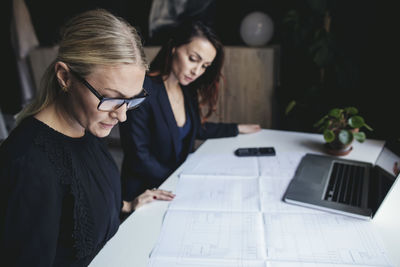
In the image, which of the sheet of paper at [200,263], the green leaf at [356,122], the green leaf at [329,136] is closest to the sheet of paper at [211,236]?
the sheet of paper at [200,263]

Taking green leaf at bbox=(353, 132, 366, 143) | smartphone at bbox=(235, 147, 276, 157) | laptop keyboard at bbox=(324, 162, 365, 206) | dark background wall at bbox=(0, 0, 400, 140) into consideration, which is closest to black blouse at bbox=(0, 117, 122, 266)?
smartphone at bbox=(235, 147, 276, 157)

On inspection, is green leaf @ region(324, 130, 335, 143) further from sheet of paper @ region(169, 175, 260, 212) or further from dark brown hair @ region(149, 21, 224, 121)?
dark brown hair @ region(149, 21, 224, 121)

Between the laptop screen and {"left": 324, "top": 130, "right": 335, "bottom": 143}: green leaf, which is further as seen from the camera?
{"left": 324, "top": 130, "right": 335, "bottom": 143}: green leaf

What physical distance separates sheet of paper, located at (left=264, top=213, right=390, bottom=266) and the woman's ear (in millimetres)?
738

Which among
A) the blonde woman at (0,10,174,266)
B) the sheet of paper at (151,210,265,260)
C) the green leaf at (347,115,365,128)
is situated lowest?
the sheet of paper at (151,210,265,260)

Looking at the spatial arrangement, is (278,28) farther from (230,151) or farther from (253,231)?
(253,231)

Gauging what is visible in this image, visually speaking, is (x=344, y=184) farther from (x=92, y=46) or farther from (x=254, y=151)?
(x=92, y=46)

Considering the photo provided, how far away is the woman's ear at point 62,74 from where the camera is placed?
83 cm

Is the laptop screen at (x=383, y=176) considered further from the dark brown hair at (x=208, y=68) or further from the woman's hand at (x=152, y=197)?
the dark brown hair at (x=208, y=68)

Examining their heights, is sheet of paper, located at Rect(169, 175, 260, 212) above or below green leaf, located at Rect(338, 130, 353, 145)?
below

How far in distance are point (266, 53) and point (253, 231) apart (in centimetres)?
187

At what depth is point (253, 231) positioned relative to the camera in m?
0.95

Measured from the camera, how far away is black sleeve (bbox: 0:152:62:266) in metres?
0.72

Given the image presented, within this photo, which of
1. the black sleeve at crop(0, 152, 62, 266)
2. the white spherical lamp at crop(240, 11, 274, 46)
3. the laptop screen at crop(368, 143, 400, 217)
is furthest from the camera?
the white spherical lamp at crop(240, 11, 274, 46)
